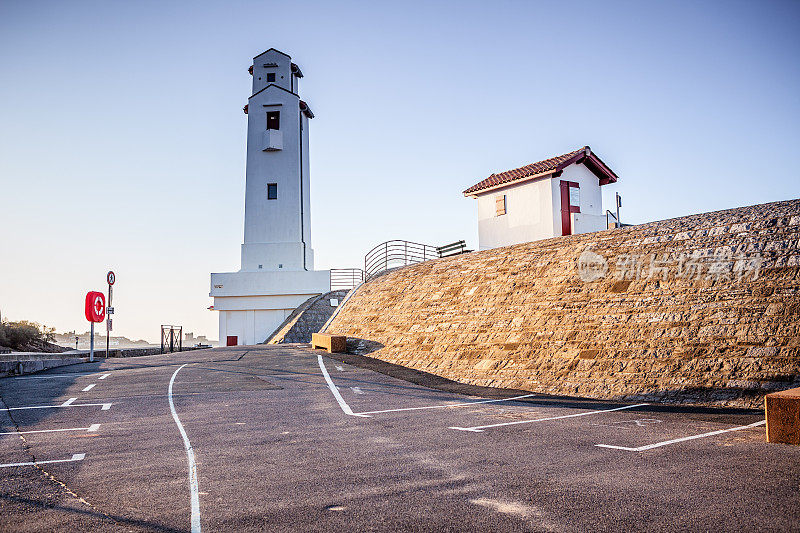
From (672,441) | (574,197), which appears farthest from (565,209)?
(672,441)

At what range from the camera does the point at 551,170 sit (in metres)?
25.3

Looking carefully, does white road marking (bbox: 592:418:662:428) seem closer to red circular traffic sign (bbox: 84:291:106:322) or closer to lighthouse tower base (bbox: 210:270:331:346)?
red circular traffic sign (bbox: 84:291:106:322)

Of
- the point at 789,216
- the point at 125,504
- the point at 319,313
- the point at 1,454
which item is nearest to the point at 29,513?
the point at 125,504

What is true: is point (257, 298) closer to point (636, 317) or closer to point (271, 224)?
point (271, 224)

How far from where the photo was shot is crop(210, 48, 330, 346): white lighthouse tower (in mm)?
38000

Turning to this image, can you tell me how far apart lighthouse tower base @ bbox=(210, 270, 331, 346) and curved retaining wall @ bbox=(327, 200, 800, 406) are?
18359 mm

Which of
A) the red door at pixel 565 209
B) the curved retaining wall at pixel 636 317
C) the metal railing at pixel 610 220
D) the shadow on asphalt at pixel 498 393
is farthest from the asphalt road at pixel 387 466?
the metal railing at pixel 610 220

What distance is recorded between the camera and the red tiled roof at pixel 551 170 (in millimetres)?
25625

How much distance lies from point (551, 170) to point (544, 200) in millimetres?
1346

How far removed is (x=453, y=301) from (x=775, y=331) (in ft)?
33.6

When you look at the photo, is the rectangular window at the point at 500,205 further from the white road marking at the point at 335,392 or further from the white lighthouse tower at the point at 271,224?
the white lighthouse tower at the point at 271,224

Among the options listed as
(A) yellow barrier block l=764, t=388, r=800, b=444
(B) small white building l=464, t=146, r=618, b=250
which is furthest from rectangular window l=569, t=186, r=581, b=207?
(A) yellow barrier block l=764, t=388, r=800, b=444

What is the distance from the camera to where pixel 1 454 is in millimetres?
7242

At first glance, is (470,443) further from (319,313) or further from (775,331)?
(319,313)
